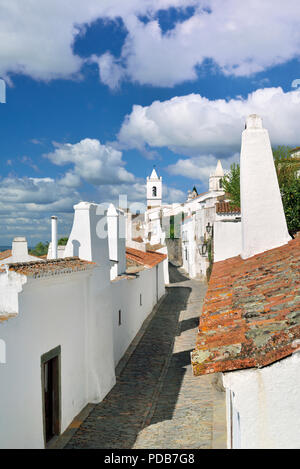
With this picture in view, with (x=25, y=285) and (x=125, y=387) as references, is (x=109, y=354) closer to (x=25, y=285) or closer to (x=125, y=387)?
(x=125, y=387)

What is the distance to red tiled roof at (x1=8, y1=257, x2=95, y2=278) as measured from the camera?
20.3ft

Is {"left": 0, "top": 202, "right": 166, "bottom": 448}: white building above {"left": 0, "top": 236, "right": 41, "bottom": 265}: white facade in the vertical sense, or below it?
below

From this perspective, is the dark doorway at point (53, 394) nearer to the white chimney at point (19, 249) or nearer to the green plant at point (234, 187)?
the white chimney at point (19, 249)

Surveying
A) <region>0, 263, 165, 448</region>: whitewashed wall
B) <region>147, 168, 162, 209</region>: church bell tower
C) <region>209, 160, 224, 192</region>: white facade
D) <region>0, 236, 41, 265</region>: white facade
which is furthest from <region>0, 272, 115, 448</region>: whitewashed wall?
<region>147, 168, 162, 209</region>: church bell tower

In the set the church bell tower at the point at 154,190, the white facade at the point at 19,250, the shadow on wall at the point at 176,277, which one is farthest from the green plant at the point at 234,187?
the church bell tower at the point at 154,190

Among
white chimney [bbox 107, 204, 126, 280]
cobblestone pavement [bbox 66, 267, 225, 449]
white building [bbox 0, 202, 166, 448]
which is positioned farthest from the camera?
white chimney [bbox 107, 204, 126, 280]

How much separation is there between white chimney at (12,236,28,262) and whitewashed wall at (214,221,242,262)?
5216 mm

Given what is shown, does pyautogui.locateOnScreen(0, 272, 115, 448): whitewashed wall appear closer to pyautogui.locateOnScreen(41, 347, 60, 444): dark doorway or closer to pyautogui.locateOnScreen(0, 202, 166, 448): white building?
pyautogui.locateOnScreen(0, 202, 166, 448): white building

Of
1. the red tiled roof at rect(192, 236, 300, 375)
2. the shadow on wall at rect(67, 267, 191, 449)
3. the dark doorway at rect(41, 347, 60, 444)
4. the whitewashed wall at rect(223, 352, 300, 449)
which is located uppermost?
the red tiled roof at rect(192, 236, 300, 375)

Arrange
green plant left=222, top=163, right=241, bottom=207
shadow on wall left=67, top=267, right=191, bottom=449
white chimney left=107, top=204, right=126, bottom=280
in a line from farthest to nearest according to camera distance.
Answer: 1. green plant left=222, top=163, right=241, bottom=207
2. white chimney left=107, top=204, right=126, bottom=280
3. shadow on wall left=67, top=267, right=191, bottom=449
